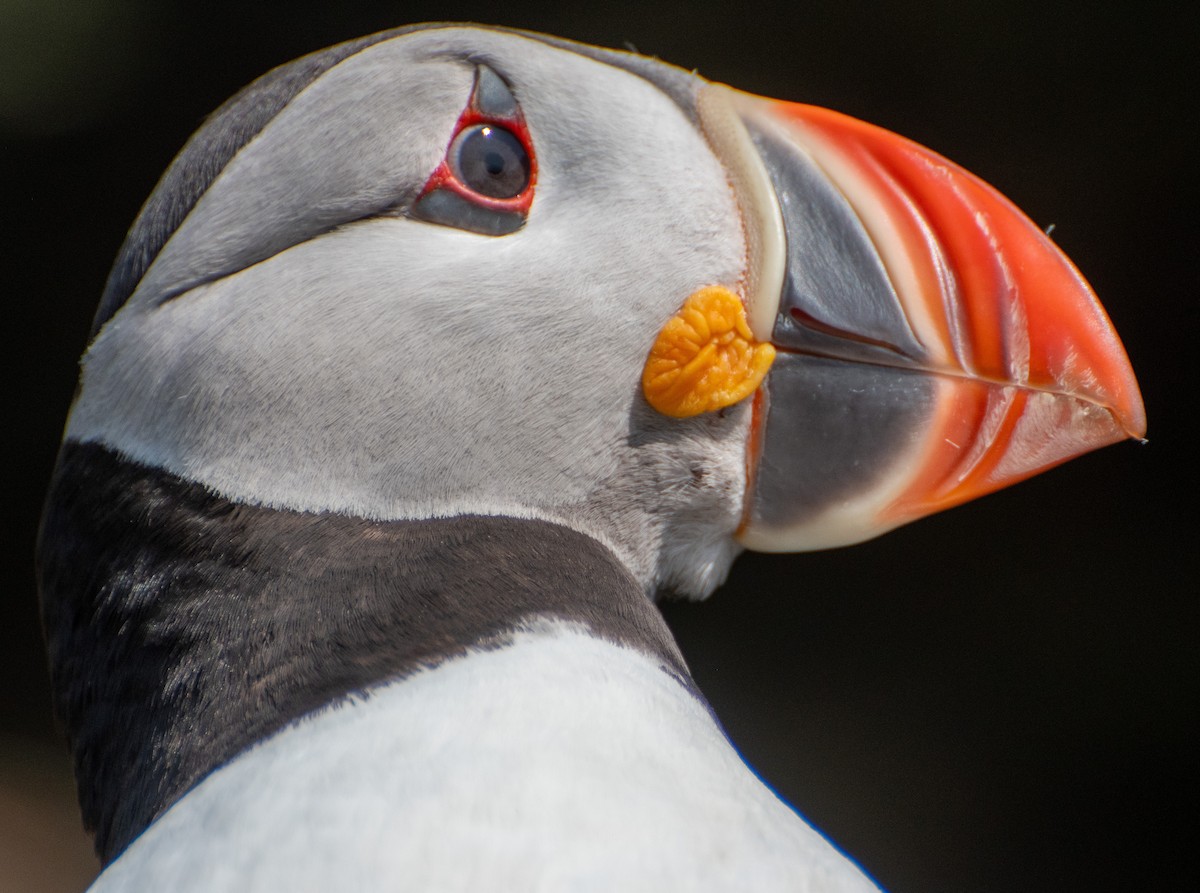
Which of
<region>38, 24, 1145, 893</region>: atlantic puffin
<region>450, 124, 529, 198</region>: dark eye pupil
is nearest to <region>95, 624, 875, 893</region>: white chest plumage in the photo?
<region>38, 24, 1145, 893</region>: atlantic puffin

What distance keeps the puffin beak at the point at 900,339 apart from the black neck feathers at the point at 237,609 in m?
0.32

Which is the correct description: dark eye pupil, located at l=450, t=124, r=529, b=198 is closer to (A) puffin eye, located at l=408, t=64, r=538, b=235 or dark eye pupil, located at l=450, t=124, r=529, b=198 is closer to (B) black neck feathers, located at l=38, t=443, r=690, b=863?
(A) puffin eye, located at l=408, t=64, r=538, b=235

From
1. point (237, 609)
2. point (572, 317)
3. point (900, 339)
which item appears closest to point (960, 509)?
point (900, 339)

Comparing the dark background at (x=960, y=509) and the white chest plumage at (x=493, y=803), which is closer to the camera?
the white chest plumage at (x=493, y=803)

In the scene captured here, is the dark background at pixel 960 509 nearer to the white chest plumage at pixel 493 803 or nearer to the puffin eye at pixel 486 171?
the puffin eye at pixel 486 171

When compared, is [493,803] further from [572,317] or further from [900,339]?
[900,339]

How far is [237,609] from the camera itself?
1.25m

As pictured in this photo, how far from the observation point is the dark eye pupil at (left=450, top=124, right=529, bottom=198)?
1391mm

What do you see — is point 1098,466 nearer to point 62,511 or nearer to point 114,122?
point 62,511

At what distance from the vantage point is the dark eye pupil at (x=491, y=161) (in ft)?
4.56

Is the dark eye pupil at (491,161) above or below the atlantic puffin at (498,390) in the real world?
above

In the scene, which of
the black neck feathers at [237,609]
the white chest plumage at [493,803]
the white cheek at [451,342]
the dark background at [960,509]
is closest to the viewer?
the white chest plumage at [493,803]

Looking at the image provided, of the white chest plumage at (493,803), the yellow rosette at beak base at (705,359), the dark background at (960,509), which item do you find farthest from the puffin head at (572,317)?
the dark background at (960,509)

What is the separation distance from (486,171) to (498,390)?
0.93 ft
